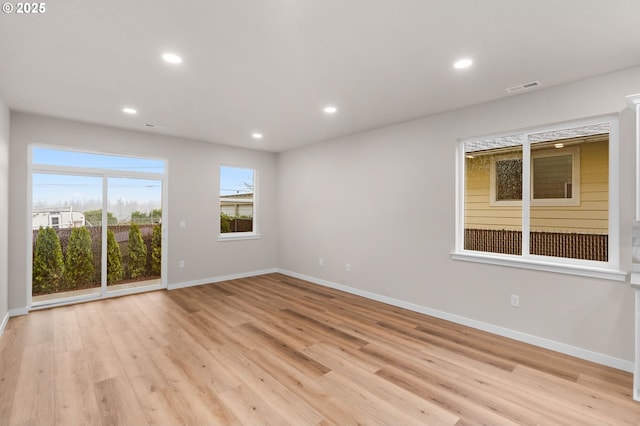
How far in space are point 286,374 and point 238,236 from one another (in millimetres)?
4013

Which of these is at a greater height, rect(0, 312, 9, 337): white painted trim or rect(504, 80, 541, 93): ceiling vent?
rect(504, 80, 541, 93): ceiling vent

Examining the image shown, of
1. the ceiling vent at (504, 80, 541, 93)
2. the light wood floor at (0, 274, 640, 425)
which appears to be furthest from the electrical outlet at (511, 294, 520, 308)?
the ceiling vent at (504, 80, 541, 93)

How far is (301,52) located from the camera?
2510 mm

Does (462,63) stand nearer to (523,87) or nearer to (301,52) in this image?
(523,87)

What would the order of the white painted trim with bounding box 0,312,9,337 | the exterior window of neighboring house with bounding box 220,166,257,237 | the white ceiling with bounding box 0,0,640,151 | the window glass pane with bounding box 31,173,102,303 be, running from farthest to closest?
the exterior window of neighboring house with bounding box 220,166,257,237, the window glass pane with bounding box 31,173,102,303, the white painted trim with bounding box 0,312,9,337, the white ceiling with bounding box 0,0,640,151

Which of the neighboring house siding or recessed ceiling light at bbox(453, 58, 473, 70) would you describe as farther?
the neighboring house siding

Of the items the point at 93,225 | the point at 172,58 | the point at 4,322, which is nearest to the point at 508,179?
the point at 172,58

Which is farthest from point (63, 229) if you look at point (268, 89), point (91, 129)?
point (268, 89)

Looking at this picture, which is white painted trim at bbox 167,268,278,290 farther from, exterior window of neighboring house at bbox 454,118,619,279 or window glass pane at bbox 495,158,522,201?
window glass pane at bbox 495,158,522,201

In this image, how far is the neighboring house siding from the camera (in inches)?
117

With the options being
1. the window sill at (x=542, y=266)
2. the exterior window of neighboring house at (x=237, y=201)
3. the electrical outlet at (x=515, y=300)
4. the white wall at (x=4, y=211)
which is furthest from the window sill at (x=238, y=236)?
the electrical outlet at (x=515, y=300)

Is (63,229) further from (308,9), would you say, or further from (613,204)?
(613,204)

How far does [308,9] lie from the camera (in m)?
1.96

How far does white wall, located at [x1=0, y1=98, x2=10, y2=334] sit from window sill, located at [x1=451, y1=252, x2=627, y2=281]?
547 cm
